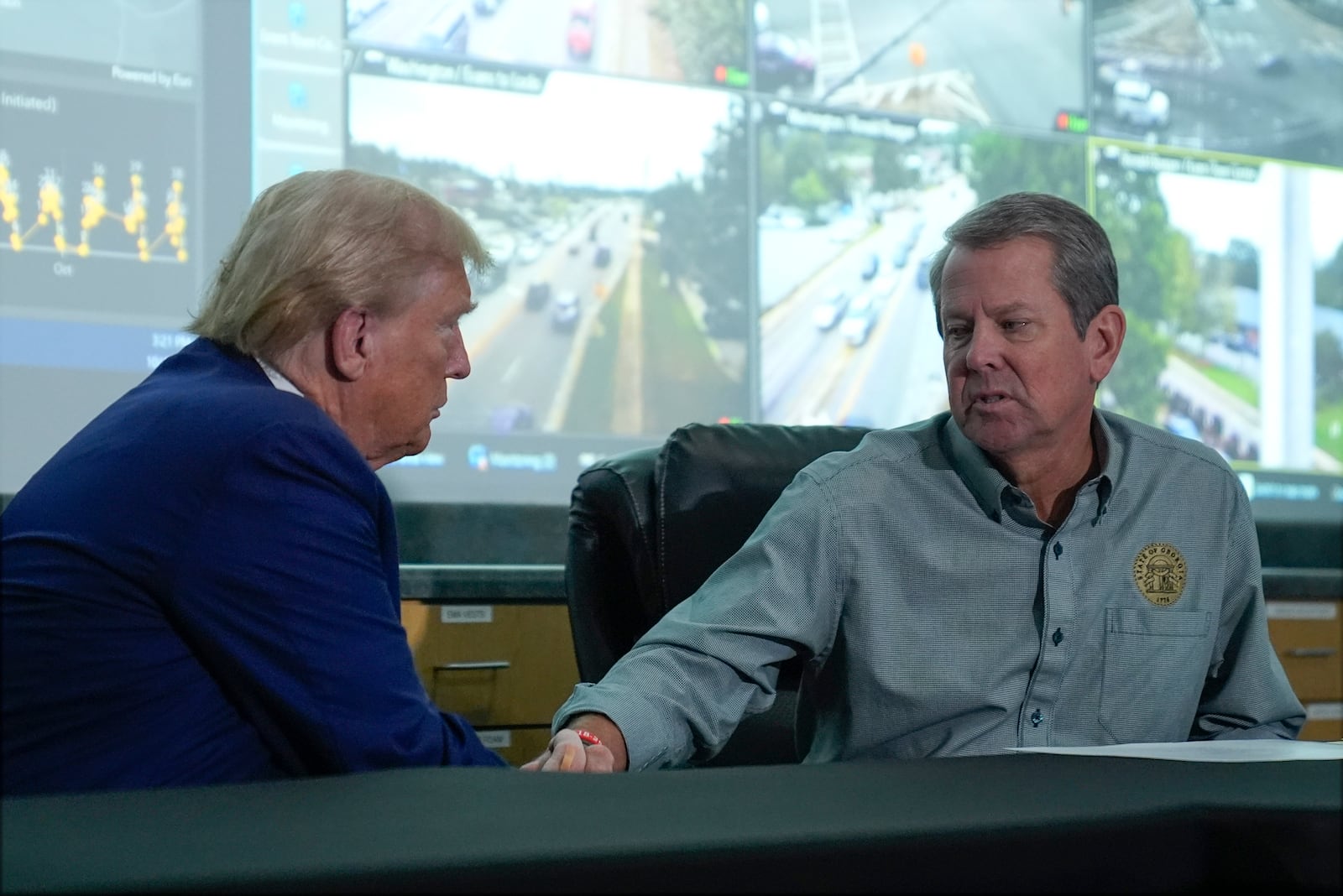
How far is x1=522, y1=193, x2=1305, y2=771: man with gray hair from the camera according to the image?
58.2 inches

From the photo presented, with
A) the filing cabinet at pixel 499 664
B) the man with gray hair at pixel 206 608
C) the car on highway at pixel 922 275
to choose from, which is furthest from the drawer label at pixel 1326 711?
the man with gray hair at pixel 206 608

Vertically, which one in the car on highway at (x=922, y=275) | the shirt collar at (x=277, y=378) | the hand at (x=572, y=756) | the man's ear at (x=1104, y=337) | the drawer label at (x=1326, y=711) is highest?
the car on highway at (x=922, y=275)

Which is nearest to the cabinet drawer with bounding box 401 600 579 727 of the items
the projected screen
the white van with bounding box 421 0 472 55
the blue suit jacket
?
the projected screen

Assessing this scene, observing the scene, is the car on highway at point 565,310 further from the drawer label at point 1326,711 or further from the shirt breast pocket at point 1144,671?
the drawer label at point 1326,711

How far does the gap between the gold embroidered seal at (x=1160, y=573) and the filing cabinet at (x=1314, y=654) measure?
1.48m

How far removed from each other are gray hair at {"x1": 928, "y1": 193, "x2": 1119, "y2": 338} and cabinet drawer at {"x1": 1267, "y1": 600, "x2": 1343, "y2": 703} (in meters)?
1.54

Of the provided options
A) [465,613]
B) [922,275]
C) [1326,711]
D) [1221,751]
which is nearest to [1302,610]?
[1326,711]

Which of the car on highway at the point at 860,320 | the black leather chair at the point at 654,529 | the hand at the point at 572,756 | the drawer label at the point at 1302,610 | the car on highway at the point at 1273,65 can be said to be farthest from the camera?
the car on highway at the point at 1273,65

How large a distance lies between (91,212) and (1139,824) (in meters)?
2.21

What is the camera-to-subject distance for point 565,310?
8.96ft

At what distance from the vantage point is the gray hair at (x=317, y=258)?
1.18 meters

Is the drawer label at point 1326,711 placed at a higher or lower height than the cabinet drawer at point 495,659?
lower

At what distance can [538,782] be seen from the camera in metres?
0.77

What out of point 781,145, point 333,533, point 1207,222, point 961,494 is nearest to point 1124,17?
point 1207,222
